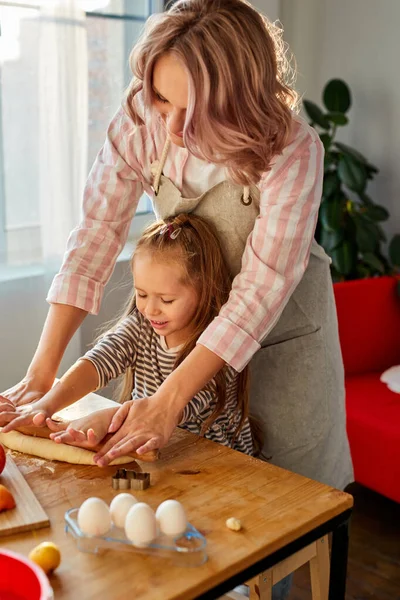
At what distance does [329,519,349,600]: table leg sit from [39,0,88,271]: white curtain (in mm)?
1793

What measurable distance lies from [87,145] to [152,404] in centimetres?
173

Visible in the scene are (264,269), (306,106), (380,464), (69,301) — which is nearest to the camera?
(264,269)

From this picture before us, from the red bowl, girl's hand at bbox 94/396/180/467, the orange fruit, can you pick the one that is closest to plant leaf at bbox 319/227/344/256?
girl's hand at bbox 94/396/180/467

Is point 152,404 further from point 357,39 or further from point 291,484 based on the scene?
point 357,39

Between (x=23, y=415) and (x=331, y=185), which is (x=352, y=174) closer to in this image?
(x=331, y=185)

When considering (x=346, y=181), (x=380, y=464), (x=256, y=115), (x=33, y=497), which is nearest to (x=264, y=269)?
(x=256, y=115)

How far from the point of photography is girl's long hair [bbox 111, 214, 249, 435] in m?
1.40

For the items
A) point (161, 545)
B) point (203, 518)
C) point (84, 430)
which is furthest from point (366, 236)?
point (161, 545)

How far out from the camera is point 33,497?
1.00m

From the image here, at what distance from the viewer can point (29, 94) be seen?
2572 mm

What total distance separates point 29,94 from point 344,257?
4.33 feet

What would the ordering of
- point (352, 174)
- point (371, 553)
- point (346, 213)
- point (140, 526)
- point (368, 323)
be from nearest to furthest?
point (140, 526)
point (371, 553)
point (368, 323)
point (352, 174)
point (346, 213)

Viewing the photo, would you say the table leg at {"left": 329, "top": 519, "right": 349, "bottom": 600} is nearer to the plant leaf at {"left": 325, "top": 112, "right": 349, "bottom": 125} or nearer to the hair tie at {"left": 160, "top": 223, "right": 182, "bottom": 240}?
the hair tie at {"left": 160, "top": 223, "right": 182, "bottom": 240}

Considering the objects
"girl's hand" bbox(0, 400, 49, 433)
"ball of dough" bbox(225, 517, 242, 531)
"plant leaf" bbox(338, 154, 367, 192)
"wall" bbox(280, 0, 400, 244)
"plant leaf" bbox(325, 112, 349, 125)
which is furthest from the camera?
"wall" bbox(280, 0, 400, 244)
